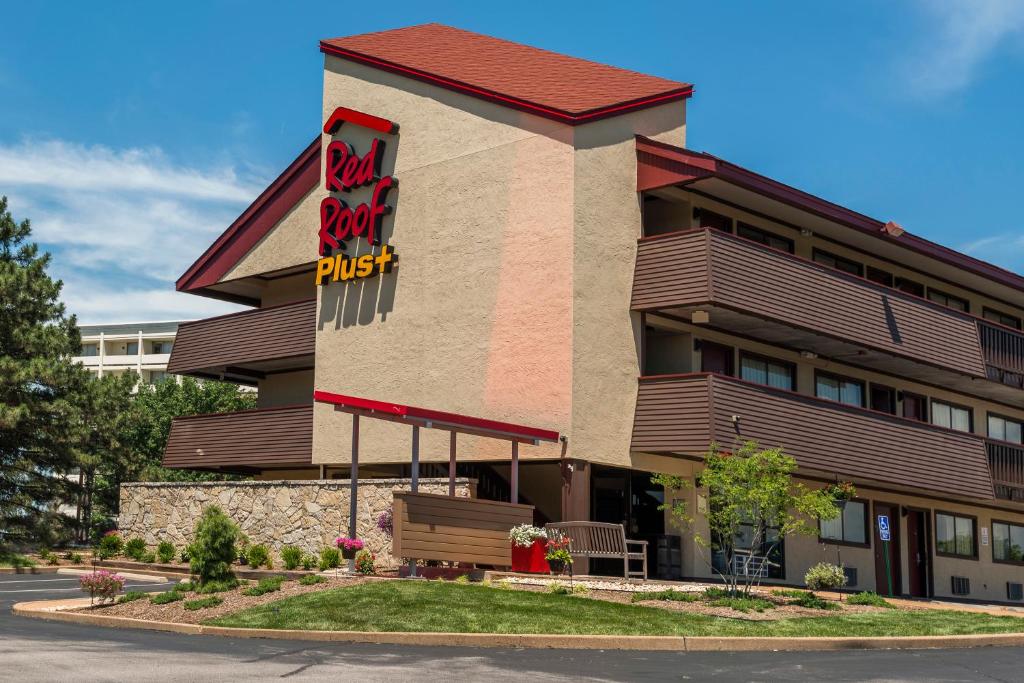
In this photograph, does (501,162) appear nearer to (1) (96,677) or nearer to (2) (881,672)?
(2) (881,672)

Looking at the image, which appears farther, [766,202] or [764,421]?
[766,202]

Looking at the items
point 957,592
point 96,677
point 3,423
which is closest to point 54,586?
point 3,423

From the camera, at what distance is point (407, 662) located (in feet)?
53.9

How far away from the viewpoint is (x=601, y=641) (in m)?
19.5

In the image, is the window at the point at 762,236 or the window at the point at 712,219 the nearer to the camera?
the window at the point at 712,219

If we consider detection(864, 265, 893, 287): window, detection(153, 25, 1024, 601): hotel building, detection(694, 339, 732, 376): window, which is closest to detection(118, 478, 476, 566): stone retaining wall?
detection(153, 25, 1024, 601): hotel building

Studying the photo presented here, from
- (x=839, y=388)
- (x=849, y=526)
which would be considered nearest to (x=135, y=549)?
(x=849, y=526)

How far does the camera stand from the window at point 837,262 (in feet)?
126

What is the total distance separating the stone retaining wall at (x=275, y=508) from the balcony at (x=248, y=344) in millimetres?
5172

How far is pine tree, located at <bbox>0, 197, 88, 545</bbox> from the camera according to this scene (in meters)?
41.1

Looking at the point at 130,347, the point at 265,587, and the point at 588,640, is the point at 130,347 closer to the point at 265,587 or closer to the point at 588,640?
the point at 265,587

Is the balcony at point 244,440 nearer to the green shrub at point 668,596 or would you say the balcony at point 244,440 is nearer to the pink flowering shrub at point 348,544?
the pink flowering shrub at point 348,544

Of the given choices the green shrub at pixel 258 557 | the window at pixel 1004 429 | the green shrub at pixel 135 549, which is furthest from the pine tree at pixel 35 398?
the window at pixel 1004 429

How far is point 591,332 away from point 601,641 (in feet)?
40.4
